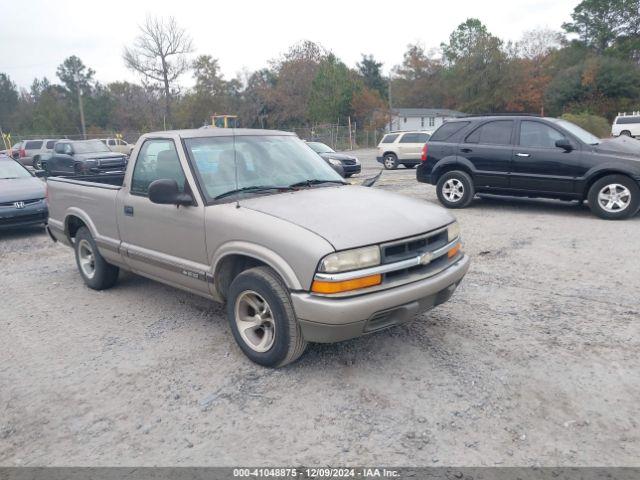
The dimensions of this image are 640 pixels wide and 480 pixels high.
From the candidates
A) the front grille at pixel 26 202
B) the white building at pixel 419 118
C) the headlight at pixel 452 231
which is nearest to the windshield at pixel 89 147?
the front grille at pixel 26 202

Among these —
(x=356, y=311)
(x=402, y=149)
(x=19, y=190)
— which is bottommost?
(x=356, y=311)

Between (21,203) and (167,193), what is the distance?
634 cm

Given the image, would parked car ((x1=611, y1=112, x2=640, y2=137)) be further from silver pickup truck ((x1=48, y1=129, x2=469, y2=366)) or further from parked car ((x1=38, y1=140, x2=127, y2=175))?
silver pickup truck ((x1=48, y1=129, x2=469, y2=366))

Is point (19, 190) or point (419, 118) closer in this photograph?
point (19, 190)

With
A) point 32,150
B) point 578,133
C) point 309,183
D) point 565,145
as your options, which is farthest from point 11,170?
point 32,150

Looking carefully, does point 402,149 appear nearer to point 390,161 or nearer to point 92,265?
point 390,161

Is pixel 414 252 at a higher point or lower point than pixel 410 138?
Result: lower

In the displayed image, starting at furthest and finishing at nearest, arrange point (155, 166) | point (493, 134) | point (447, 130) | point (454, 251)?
point (447, 130) < point (493, 134) < point (155, 166) < point (454, 251)

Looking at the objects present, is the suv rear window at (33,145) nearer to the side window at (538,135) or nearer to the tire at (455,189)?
the tire at (455,189)

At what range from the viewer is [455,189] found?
10.0 meters

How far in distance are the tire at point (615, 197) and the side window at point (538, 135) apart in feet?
3.40

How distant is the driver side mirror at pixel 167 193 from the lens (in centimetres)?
389

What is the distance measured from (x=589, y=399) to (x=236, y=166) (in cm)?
315

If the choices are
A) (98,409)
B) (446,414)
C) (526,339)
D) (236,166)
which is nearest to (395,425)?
(446,414)
